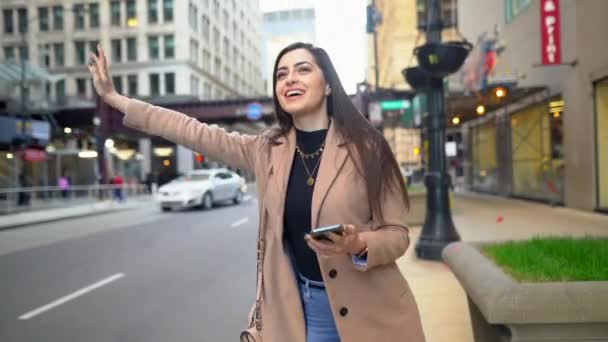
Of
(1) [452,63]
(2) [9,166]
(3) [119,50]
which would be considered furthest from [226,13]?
(2) [9,166]

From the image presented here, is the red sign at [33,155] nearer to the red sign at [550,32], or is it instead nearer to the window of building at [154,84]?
the window of building at [154,84]

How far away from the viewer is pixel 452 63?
7.49 meters

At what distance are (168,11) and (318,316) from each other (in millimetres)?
8828

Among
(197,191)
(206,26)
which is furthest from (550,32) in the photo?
(197,191)

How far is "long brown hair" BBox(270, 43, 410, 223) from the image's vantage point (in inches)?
78.4

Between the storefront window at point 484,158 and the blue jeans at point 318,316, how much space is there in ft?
72.9

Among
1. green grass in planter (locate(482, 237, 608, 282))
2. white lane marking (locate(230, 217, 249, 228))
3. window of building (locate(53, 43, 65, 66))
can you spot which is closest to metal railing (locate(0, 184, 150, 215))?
white lane marking (locate(230, 217, 249, 228))

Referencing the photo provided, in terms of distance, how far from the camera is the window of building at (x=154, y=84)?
11.2 meters

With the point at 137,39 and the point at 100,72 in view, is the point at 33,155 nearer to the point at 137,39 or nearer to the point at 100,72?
the point at 137,39

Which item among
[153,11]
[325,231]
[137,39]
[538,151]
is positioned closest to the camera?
[325,231]

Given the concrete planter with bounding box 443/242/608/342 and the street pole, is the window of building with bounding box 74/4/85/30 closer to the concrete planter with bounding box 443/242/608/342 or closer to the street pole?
the street pole

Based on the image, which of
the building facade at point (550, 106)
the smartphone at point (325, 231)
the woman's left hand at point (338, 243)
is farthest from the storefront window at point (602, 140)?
the smartphone at point (325, 231)

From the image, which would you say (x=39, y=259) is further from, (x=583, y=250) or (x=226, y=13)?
(x=583, y=250)

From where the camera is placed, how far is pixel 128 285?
277 inches
